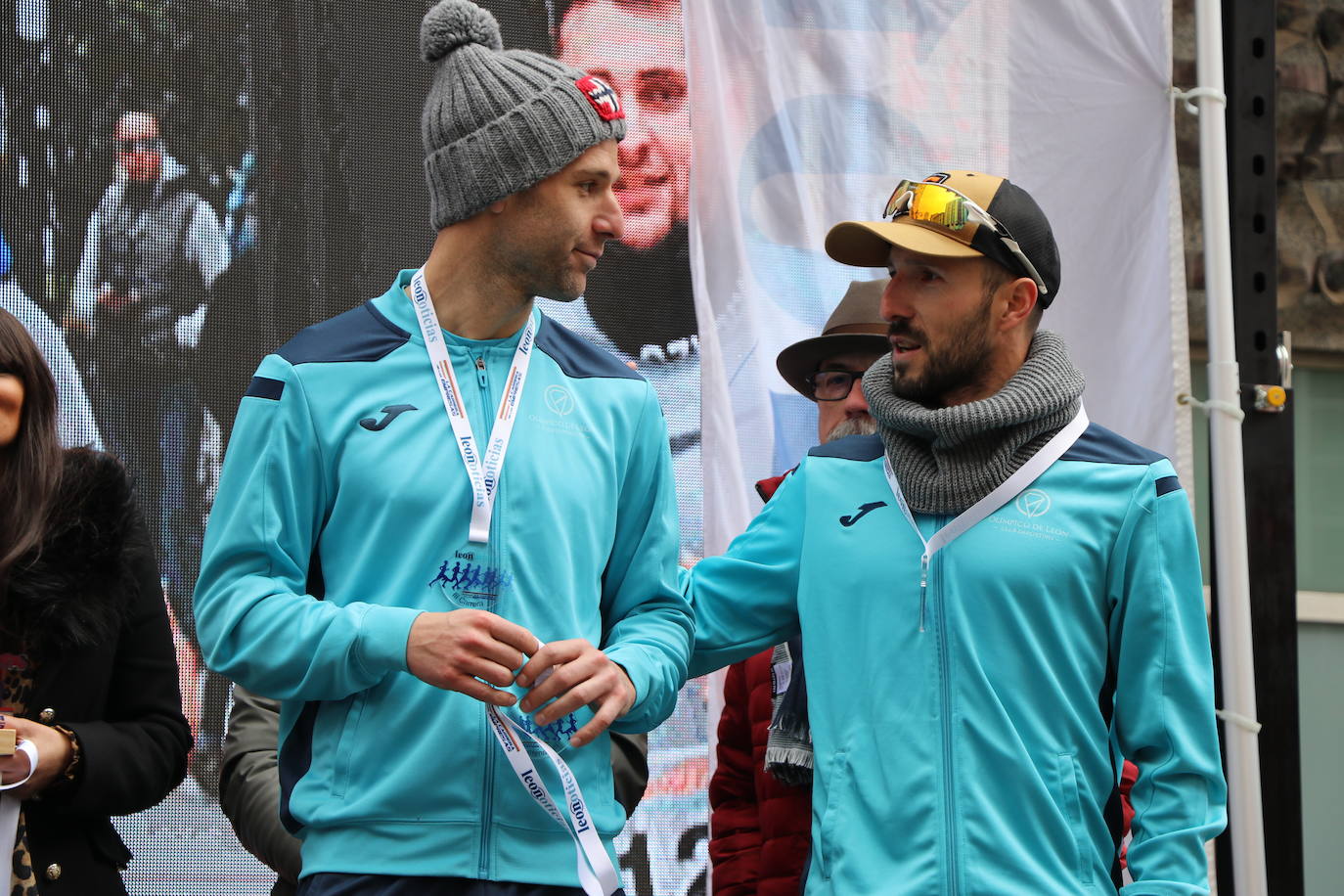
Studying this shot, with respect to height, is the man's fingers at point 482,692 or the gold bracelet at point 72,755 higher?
the man's fingers at point 482,692

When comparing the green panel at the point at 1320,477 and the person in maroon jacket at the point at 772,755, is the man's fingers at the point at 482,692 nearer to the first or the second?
the person in maroon jacket at the point at 772,755

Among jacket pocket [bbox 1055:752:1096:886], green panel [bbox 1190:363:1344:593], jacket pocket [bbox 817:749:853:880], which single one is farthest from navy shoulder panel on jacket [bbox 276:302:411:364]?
green panel [bbox 1190:363:1344:593]

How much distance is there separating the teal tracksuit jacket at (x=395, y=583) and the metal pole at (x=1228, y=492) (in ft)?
7.93

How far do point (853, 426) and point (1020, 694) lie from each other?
1.24m

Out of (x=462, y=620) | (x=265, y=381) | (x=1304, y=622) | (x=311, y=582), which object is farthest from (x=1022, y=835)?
(x=1304, y=622)

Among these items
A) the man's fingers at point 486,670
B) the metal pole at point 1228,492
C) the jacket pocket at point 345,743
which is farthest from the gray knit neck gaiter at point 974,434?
the metal pole at point 1228,492

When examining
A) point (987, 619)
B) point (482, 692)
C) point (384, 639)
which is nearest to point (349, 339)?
point (384, 639)

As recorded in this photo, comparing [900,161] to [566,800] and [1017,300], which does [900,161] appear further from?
[566,800]

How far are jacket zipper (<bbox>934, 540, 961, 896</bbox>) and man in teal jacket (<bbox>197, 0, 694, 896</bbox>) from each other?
395mm

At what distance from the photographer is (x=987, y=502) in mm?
2412

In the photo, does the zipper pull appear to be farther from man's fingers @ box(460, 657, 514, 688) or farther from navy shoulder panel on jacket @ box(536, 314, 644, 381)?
man's fingers @ box(460, 657, 514, 688)

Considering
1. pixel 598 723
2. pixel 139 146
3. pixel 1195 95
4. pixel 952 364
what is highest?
pixel 139 146

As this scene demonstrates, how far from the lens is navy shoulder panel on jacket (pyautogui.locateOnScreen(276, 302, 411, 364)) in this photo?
2207mm

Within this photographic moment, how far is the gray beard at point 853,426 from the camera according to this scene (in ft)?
11.3
